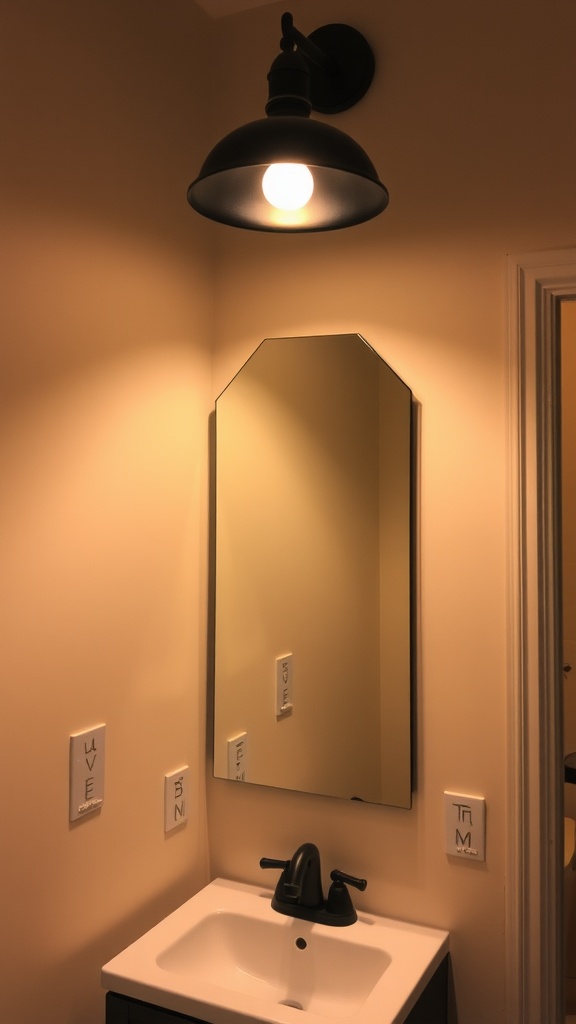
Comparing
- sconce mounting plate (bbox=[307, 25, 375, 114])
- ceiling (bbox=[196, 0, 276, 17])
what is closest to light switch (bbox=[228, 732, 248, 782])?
sconce mounting plate (bbox=[307, 25, 375, 114])

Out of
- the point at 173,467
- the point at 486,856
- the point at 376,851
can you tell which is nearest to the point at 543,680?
the point at 486,856

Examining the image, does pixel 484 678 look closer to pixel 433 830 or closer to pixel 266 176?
pixel 433 830

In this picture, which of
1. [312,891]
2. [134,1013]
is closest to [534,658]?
[312,891]

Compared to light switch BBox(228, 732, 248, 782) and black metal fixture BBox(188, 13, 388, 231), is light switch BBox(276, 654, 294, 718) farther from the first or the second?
black metal fixture BBox(188, 13, 388, 231)

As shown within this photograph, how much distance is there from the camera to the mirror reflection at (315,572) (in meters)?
1.62

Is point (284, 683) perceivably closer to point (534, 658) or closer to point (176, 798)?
point (176, 798)

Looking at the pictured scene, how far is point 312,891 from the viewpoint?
1.59m

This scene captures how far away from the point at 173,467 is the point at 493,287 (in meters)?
0.70

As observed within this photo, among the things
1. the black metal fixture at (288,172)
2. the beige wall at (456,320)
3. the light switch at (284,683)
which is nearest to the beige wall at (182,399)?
the beige wall at (456,320)

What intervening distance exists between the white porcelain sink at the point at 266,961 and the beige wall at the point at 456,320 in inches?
4.8

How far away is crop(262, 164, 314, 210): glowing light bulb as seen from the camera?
3.83 feet

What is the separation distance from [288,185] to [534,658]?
90 cm

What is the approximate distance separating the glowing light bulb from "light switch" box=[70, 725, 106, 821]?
913 millimetres

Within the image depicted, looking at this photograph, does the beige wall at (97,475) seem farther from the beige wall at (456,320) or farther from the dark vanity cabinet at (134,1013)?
the beige wall at (456,320)
